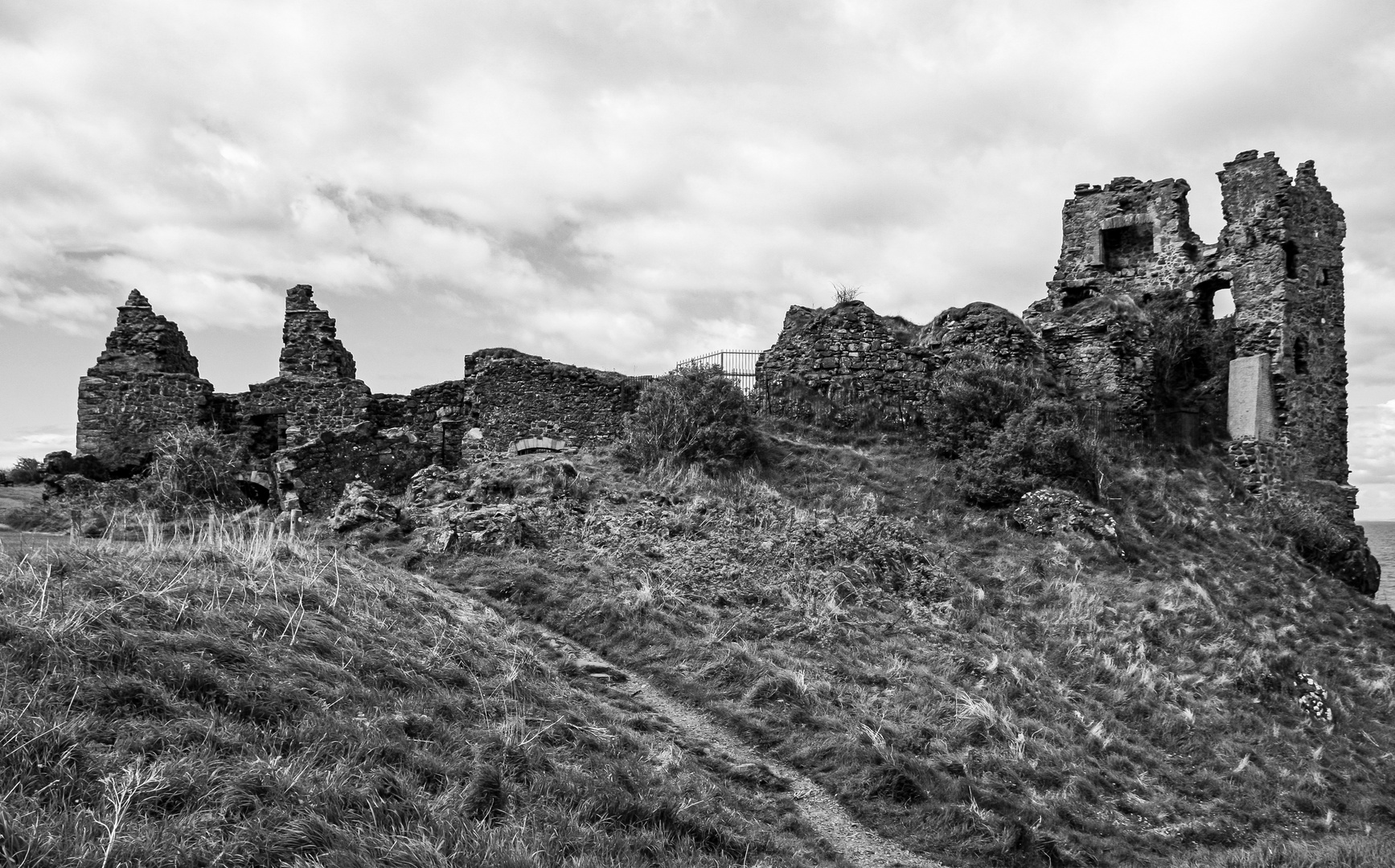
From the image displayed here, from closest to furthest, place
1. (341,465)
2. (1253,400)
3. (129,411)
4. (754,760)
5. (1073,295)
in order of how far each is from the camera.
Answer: (754,760)
(341,465)
(129,411)
(1253,400)
(1073,295)

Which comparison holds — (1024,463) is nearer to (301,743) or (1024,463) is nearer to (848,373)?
(848,373)

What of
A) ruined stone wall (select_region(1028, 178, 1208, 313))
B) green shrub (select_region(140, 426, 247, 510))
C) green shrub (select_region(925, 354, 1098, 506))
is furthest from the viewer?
ruined stone wall (select_region(1028, 178, 1208, 313))

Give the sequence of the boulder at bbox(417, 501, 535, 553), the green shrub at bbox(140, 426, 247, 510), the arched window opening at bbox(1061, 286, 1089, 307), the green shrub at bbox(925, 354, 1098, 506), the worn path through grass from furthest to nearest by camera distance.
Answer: the arched window opening at bbox(1061, 286, 1089, 307)
the green shrub at bbox(925, 354, 1098, 506)
the green shrub at bbox(140, 426, 247, 510)
the boulder at bbox(417, 501, 535, 553)
the worn path through grass

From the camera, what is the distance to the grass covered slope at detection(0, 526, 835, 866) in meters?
4.62

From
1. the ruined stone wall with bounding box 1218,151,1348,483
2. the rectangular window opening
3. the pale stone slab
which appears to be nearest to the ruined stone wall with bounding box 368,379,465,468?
the rectangular window opening

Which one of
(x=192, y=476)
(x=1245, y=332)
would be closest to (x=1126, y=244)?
(x=1245, y=332)

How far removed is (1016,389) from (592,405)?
928 centimetres

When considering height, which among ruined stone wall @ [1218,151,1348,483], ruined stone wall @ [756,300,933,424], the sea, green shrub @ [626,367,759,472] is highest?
ruined stone wall @ [1218,151,1348,483]

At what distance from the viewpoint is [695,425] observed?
1697 centimetres

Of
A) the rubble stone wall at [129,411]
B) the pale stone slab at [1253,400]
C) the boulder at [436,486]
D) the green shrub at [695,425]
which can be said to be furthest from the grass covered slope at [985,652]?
the rubble stone wall at [129,411]

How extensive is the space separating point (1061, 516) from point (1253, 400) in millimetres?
10466

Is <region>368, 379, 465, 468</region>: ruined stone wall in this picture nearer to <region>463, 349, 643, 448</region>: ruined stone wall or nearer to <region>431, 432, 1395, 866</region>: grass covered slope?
<region>463, 349, 643, 448</region>: ruined stone wall

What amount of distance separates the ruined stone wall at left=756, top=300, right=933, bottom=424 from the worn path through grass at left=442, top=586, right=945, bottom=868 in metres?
10.3

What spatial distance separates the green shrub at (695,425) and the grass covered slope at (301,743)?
27.2 ft
